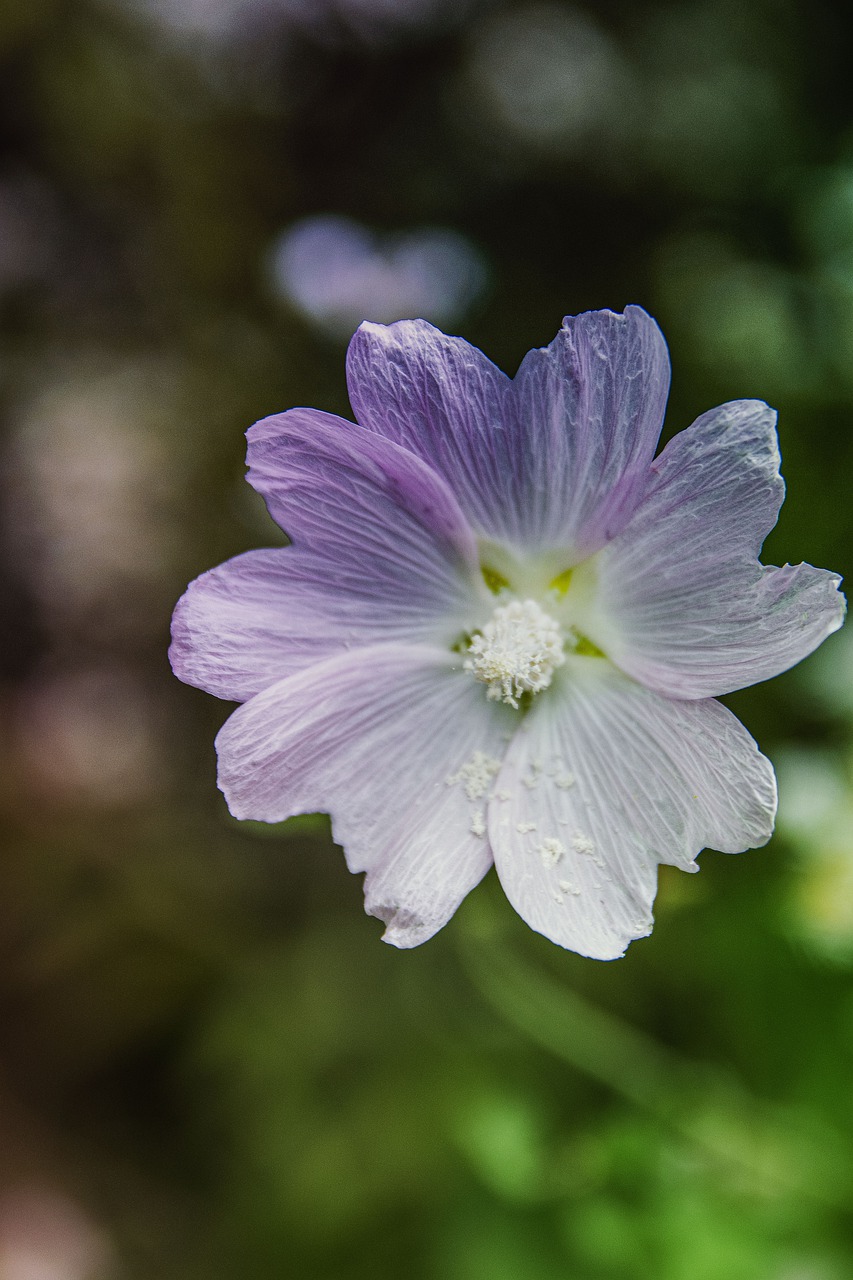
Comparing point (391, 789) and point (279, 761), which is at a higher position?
point (279, 761)

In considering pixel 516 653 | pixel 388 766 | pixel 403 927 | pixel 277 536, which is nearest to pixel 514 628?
pixel 516 653

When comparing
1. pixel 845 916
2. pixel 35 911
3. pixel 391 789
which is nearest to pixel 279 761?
pixel 391 789

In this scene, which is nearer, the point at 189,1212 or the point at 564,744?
the point at 564,744

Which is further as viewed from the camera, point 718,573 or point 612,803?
point 612,803

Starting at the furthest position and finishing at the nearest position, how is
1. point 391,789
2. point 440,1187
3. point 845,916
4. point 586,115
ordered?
point 586,115 < point 440,1187 < point 845,916 < point 391,789

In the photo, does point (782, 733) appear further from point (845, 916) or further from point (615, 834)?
point (615, 834)

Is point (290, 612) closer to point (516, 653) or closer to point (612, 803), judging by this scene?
point (516, 653)

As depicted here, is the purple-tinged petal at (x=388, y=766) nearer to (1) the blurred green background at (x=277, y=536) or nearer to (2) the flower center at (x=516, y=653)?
(2) the flower center at (x=516, y=653)
